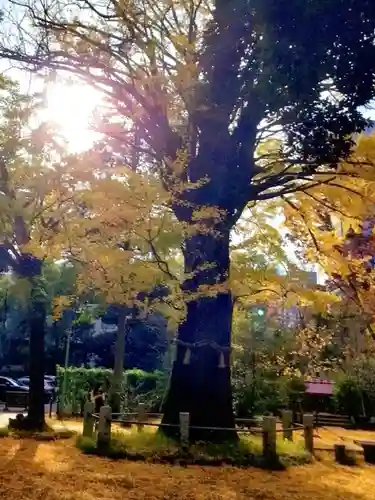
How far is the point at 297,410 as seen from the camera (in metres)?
20.2

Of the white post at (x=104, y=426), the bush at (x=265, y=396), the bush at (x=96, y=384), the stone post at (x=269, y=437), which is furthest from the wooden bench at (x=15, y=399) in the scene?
the stone post at (x=269, y=437)

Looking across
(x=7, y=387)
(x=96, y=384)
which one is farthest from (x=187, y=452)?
(x=7, y=387)

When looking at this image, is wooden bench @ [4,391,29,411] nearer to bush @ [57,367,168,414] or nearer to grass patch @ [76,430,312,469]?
bush @ [57,367,168,414]

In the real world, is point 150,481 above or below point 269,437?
below

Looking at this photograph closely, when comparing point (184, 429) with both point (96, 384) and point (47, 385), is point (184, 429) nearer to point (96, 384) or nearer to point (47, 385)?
point (96, 384)

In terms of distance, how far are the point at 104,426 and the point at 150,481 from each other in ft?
6.85

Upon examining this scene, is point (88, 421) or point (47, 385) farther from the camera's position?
point (47, 385)

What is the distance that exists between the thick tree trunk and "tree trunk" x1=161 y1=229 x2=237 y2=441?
3477 mm

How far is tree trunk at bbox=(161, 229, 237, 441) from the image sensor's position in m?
10.2

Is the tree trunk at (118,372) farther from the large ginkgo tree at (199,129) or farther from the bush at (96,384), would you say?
the large ginkgo tree at (199,129)

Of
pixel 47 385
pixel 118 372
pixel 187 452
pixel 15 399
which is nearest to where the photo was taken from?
pixel 187 452

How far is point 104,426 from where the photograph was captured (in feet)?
28.8

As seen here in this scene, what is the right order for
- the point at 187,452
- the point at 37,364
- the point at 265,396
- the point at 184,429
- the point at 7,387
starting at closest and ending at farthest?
the point at 187,452
the point at 184,429
the point at 37,364
the point at 265,396
the point at 7,387

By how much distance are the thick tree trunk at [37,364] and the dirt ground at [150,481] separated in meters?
2.99
